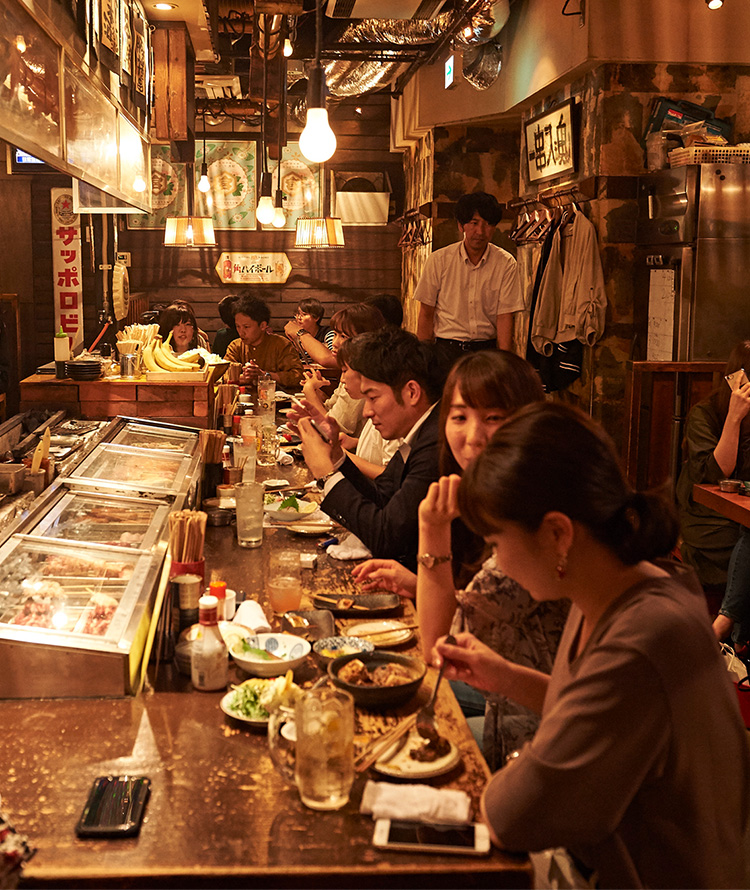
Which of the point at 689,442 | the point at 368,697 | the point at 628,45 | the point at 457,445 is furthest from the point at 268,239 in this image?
the point at 368,697

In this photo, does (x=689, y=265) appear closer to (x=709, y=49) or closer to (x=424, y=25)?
(x=709, y=49)

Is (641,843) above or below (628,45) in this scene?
below

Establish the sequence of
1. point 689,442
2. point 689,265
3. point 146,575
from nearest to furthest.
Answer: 1. point 146,575
2. point 689,442
3. point 689,265

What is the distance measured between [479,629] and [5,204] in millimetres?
9740

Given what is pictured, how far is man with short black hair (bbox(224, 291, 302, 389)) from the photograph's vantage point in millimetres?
7902

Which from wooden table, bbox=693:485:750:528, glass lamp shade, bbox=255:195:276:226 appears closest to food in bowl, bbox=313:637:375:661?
wooden table, bbox=693:485:750:528

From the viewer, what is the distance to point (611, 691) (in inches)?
52.9

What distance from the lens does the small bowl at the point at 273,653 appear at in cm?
204

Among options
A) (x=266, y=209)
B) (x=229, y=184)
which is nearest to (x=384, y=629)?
(x=266, y=209)

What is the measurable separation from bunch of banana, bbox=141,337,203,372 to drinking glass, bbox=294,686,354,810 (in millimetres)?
4186

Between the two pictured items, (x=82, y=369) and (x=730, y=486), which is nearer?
(x=730, y=486)

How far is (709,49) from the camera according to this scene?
565 centimetres

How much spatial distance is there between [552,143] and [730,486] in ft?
11.5

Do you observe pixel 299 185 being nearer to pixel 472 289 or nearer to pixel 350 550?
pixel 472 289
